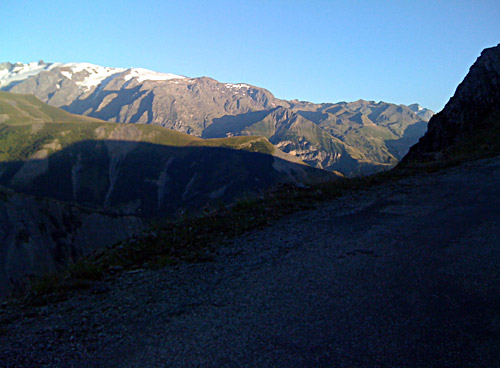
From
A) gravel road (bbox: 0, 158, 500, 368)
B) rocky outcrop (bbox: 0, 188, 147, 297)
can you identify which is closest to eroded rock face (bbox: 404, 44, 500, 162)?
gravel road (bbox: 0, 158, 500, 368)

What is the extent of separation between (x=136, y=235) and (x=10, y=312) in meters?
4.71

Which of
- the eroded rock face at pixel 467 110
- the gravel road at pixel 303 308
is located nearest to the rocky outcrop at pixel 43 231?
the eroded rock face at pixel 467 110

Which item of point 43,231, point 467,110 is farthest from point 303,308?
point 43,231

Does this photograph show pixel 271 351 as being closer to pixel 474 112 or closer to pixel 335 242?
pixel 335 242

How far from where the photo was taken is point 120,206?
186 m

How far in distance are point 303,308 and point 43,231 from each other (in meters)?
95.8

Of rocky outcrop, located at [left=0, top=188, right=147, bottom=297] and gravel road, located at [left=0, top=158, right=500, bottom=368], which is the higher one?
gravel road, located at [left=0, top=158, right=500, bottom=368]

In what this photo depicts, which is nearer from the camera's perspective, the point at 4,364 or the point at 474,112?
the point at 4,364

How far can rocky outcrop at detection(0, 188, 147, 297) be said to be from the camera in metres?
74.9

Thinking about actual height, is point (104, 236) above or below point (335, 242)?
below

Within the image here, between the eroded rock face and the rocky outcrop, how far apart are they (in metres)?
61.5

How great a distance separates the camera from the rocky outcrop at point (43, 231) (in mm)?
74938

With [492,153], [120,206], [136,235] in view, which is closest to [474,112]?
[492,153]

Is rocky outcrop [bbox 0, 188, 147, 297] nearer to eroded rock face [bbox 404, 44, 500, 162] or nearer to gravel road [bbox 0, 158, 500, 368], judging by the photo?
eroded rock face [bbox 404, 44, 500, 162]
